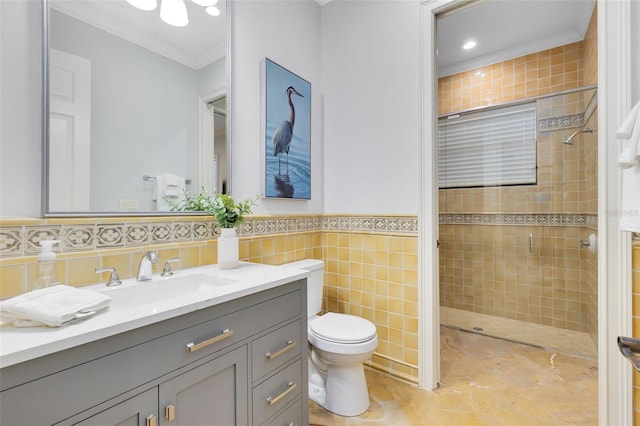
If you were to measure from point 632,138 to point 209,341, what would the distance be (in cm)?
169

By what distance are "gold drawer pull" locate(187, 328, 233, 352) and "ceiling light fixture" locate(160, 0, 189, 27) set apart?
4.70ft

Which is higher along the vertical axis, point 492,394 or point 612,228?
point 612,228

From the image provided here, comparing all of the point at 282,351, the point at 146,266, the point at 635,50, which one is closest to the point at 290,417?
the point at 282,351

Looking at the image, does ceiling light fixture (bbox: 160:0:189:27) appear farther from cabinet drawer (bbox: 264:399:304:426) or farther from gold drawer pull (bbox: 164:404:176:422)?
cabinet drawer (bbox: 264:399:304:426)

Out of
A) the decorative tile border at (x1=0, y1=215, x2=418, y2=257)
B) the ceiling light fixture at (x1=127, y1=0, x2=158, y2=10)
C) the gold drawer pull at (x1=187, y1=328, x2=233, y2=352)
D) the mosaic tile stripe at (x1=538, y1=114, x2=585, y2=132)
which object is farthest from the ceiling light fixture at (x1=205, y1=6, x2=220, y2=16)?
the mosaic tile stripe at (x1=538, y1=114, x2=585, y2=132)

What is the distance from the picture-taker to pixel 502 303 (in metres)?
2.84

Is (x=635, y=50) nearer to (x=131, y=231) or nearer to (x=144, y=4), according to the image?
(x=144, y=4)

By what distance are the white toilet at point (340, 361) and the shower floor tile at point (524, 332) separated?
159cm

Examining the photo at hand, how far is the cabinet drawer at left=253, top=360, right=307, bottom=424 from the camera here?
108cm

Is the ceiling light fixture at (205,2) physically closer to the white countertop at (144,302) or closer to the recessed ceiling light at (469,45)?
the white countertop at (144,302)

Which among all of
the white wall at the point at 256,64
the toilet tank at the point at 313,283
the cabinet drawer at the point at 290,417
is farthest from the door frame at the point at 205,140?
the cabinet drawer at the point at 290,417

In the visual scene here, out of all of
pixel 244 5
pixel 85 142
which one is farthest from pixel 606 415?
pixel 244 5

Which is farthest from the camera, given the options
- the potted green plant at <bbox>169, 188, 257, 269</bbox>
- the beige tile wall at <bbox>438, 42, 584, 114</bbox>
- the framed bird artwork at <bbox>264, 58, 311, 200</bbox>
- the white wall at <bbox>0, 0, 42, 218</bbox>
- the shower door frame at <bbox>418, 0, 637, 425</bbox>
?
the beige tile wall at <bbox>438, 42, 584, 114</bbox>

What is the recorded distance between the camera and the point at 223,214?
1434mm
